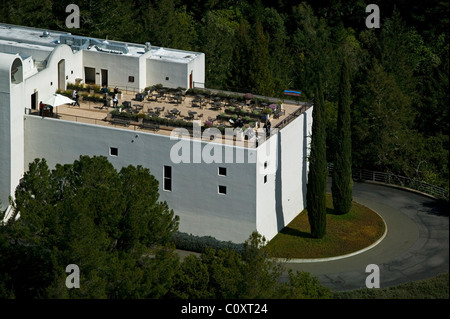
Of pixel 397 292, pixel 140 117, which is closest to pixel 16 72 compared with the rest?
pixel 140 117

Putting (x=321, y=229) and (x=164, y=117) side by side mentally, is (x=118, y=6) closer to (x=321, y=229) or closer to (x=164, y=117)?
(x=164, y=117)

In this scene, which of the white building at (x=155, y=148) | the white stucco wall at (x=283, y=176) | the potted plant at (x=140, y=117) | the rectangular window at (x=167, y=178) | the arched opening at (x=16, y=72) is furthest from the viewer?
the arched opening at (x=16, y=72)

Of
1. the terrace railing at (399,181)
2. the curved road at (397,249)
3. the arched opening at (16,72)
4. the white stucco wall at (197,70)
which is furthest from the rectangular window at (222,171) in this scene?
the terrace railing at (399,181)

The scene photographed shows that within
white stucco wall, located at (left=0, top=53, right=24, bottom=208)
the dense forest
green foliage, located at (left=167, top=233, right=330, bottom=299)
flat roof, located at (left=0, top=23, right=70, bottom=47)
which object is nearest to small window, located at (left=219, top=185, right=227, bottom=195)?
green foliage, located at (left=167, top=233, right=330, bottom=299)

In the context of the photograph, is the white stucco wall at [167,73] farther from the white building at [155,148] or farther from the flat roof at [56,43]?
the flat roof at [56,43]

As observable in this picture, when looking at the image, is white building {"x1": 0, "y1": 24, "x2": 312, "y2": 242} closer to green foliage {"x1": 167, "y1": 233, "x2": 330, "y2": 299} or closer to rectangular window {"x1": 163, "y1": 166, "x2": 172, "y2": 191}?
rectangular window {"x1": 163, "y1": 166, "x2": 172, "y2": 191}

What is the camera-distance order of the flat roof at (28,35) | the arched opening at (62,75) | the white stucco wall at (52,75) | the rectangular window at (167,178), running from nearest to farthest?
the rectangular window at (167,178) → the white stucco wall at (52,75) → the arched opening at (62,75) → the flat roof at (28,35)

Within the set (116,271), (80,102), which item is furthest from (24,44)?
(116,271)
